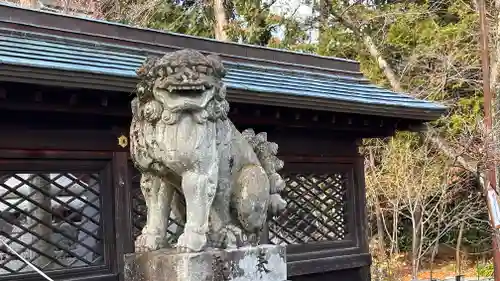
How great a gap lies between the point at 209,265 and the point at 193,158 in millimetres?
634

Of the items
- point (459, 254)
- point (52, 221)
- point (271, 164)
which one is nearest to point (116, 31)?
point (52, 221)

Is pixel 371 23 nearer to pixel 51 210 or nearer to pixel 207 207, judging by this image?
pixel 51 210

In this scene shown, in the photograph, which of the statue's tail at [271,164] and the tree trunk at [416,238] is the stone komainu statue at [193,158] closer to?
the statue's tail at [271,164]

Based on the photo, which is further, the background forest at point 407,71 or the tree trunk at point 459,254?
the tree trunk at point 459,254

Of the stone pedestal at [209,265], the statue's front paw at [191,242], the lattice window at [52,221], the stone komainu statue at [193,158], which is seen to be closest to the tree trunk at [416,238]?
the lattice window at [52,221]

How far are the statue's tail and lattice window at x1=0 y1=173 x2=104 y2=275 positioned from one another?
2245 millimetres

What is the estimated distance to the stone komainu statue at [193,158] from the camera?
154 inches

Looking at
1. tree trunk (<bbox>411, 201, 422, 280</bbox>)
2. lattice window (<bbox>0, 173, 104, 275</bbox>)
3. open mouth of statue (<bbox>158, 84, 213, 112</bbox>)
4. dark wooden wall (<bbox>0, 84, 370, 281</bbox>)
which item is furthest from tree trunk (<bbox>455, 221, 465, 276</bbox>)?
open mouth of statue (<bbox>158, 84, 213, 112</bbox>)

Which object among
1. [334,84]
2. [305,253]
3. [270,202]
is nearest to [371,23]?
[334,84]

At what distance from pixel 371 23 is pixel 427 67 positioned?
1.94m

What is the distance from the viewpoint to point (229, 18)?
789 inches

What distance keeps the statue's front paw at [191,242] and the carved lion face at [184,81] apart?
2.40 ft

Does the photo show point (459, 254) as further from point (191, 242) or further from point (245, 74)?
point (191, 242)

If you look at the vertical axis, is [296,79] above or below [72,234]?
above
